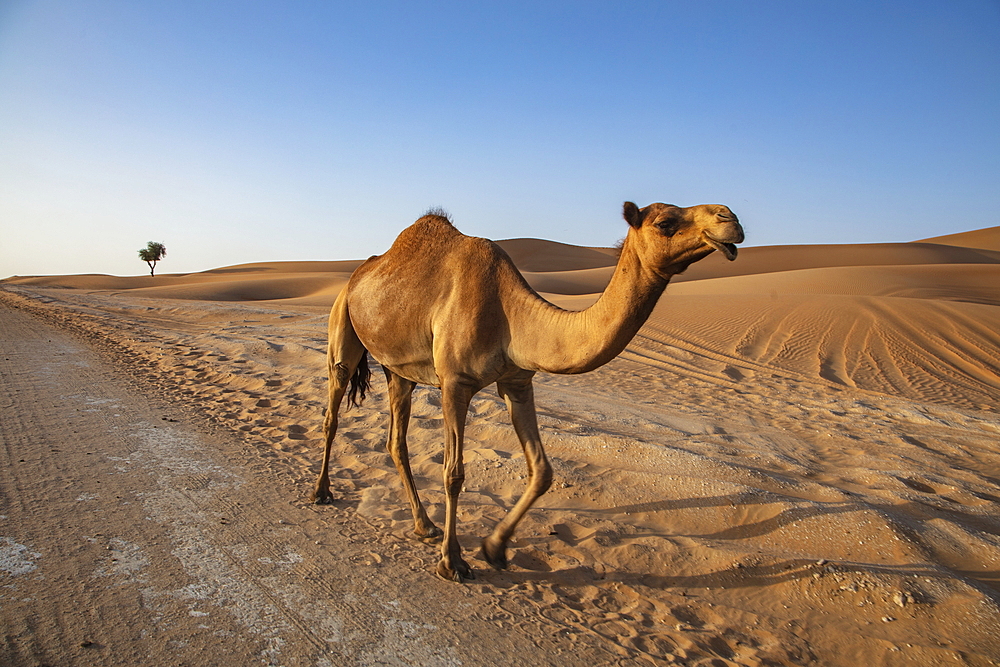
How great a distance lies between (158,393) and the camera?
8984 millimetres

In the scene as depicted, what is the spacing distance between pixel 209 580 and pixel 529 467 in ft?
7.35

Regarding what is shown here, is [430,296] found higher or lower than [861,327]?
higher

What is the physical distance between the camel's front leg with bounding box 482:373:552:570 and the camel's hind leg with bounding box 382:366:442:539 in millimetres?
669

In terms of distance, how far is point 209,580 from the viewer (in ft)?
12.6

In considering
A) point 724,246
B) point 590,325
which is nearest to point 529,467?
point 590,325

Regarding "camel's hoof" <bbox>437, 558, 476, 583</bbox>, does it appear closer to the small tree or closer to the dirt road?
the dirt road

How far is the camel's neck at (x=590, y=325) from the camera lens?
11.0 feet

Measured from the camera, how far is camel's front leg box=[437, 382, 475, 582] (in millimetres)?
4172

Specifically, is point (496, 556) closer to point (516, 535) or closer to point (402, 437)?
point (516, 535)

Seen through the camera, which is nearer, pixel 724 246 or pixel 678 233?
pixel 724 246

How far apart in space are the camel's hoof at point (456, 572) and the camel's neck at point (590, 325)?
1490 mm

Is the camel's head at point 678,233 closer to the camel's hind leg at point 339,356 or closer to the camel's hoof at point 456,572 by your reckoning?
the camel's hoof at point 456,572

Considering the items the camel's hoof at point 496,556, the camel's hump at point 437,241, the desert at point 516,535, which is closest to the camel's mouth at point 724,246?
the camel's hump at point 437,241

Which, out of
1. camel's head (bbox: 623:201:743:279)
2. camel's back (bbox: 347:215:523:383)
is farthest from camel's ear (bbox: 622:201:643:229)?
camel's back (bbox: 347:215:523:383)
